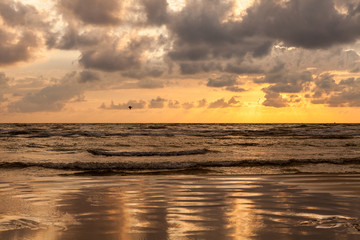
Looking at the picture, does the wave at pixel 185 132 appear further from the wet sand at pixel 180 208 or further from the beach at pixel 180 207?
the wet sand at pixel 180 208

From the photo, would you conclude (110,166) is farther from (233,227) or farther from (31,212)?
(233,227)

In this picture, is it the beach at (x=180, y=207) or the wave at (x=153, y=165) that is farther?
Answer: the wave at (x=153, y=165)

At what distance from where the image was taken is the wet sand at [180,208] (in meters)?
5.91

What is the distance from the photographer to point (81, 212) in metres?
7.44

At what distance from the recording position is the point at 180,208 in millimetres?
7770

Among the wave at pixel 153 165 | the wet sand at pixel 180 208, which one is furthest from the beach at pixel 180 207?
the wave at pixel 153 165

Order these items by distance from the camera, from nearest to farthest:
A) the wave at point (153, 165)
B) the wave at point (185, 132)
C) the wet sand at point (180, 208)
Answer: the wet sand at point (180, 208) < the wave at point (153, 165) < the wave at point (185, 132)

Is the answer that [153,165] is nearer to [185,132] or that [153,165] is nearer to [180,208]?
[180,208]

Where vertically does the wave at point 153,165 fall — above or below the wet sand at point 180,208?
below

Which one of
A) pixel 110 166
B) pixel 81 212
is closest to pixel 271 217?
pixel 81 212

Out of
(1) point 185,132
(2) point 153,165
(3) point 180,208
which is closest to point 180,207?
(3) point 180,208

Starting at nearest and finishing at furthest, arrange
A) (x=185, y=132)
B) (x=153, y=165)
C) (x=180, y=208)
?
(x=180, y=208), (x=153, y=165), (x=185, y=132)

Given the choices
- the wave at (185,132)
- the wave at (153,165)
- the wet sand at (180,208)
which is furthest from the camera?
the wave at (185,132)

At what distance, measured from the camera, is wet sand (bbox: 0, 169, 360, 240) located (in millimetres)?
5910
